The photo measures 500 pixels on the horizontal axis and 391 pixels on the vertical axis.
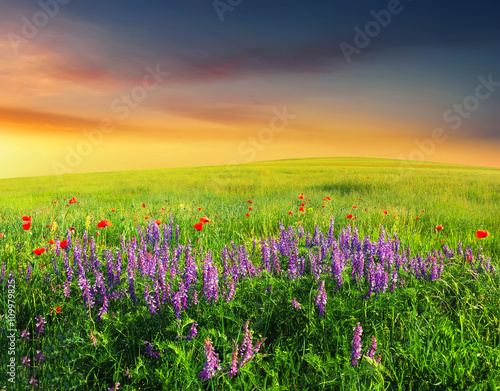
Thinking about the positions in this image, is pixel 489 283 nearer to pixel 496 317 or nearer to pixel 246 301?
pixel 496 317

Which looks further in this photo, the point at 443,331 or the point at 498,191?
the point at 498,191

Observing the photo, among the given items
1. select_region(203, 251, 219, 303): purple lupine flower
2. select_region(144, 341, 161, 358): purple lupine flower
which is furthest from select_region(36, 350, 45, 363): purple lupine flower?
select_region(203, 251, 219, 303): purple lupine flower

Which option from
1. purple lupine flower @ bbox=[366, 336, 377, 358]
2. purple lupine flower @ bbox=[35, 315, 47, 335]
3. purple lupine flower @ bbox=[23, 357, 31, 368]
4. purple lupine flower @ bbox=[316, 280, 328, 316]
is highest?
purple lupine flower @ bbox=[316, 280, 328, 316]

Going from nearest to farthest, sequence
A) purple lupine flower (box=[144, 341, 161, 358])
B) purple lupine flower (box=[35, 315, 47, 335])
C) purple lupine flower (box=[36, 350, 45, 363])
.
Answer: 1. purple lupine flower (box=[144, 341, 161, 358])
2. purple lupine flower (box=[36, 350, 45, 363])
3. purple lupine flower (box=[35, 315, 47, 335])

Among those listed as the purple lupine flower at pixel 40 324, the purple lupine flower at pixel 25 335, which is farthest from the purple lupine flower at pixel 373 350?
the purple lupine flower at pixel 25 335

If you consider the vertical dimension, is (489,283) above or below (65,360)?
above

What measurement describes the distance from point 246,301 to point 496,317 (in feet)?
6.74

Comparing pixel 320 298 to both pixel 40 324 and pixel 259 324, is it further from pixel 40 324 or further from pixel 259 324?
pixel 40 324

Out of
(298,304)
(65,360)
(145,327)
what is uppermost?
(298,304)

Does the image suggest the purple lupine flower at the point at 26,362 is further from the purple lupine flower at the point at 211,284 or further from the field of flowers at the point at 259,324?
the purple lupine flower at the point at 211,284

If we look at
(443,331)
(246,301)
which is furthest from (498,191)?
(246,301)

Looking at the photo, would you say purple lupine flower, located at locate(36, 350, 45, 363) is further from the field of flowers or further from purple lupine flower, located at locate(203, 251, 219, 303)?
purple lupine flower, located at locate(203, 251, 219, 303)

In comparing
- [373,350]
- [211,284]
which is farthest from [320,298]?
[211,284]

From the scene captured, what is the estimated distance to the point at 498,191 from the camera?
12.3 metres
